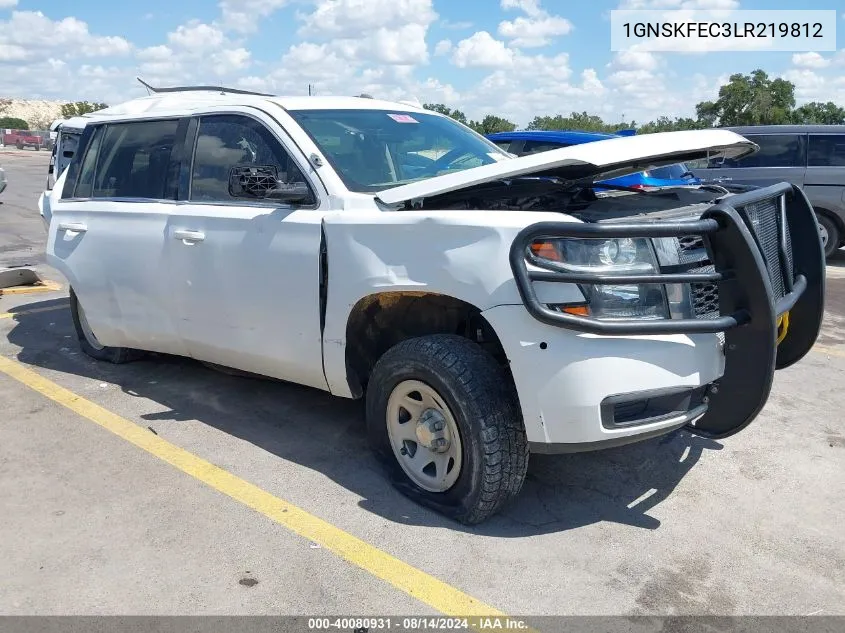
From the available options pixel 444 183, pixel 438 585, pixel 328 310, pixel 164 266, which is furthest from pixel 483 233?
pixel 164 266

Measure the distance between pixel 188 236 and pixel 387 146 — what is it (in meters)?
1.27

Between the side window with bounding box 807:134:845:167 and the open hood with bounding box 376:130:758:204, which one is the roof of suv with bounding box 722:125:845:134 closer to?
the side window with bounding box 807:134:845:167

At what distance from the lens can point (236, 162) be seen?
4.36 meters

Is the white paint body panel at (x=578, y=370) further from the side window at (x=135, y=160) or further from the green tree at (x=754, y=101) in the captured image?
the green tree at (x=754, y=101)

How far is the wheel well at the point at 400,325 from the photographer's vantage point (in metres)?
3.50

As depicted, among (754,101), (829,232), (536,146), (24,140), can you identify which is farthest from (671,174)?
(24,140)

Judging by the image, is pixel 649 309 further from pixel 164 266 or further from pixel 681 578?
pixel 164 266

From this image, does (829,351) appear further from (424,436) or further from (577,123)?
(577,123)

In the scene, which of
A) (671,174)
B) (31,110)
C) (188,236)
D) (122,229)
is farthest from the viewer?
(31,110)

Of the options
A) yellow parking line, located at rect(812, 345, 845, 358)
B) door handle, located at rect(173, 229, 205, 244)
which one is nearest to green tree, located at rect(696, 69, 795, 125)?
yellow parking line, located at rect(812, 345, 845, 358)

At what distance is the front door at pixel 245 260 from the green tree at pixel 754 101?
33.9 metres

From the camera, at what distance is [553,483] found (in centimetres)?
382

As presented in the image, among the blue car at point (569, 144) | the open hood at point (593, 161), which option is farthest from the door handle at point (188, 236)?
the blue car at point (569, 144)

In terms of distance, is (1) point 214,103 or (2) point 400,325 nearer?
(2) point 400,325
